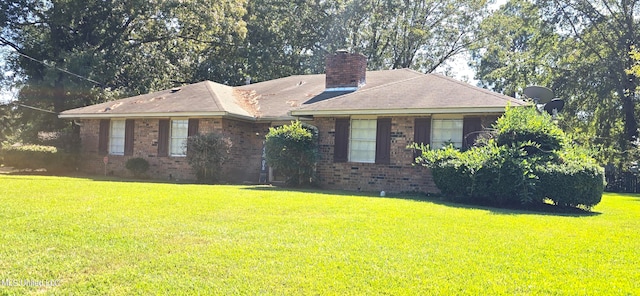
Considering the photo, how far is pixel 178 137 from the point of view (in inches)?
662

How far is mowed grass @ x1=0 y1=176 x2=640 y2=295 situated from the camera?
13.2ft

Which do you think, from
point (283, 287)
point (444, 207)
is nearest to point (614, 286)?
point (283, 287)

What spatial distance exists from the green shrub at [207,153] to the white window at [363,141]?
3.92 m

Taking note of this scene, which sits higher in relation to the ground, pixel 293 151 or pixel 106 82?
pixel 106 82

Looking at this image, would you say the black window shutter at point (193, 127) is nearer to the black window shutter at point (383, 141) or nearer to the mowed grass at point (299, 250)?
the black window shutter at point (383, 141)

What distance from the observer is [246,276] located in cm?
418

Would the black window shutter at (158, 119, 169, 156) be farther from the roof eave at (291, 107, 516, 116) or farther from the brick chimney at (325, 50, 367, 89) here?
the brick chimney at (325, 50, 367, 89)

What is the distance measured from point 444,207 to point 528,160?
2.43 metres

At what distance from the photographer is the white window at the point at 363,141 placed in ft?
46.1

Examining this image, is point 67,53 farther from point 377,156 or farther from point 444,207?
point 444,207

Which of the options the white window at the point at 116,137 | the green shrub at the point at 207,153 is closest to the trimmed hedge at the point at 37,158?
the white window at the point at 116,137

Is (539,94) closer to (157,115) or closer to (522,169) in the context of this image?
(522,169)

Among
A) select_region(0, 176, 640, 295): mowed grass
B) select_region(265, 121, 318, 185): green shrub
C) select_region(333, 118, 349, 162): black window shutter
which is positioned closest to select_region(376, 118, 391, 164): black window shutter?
select_region(333, 118, 349, 162): black window shutter

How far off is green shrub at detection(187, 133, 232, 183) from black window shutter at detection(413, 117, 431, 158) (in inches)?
227
